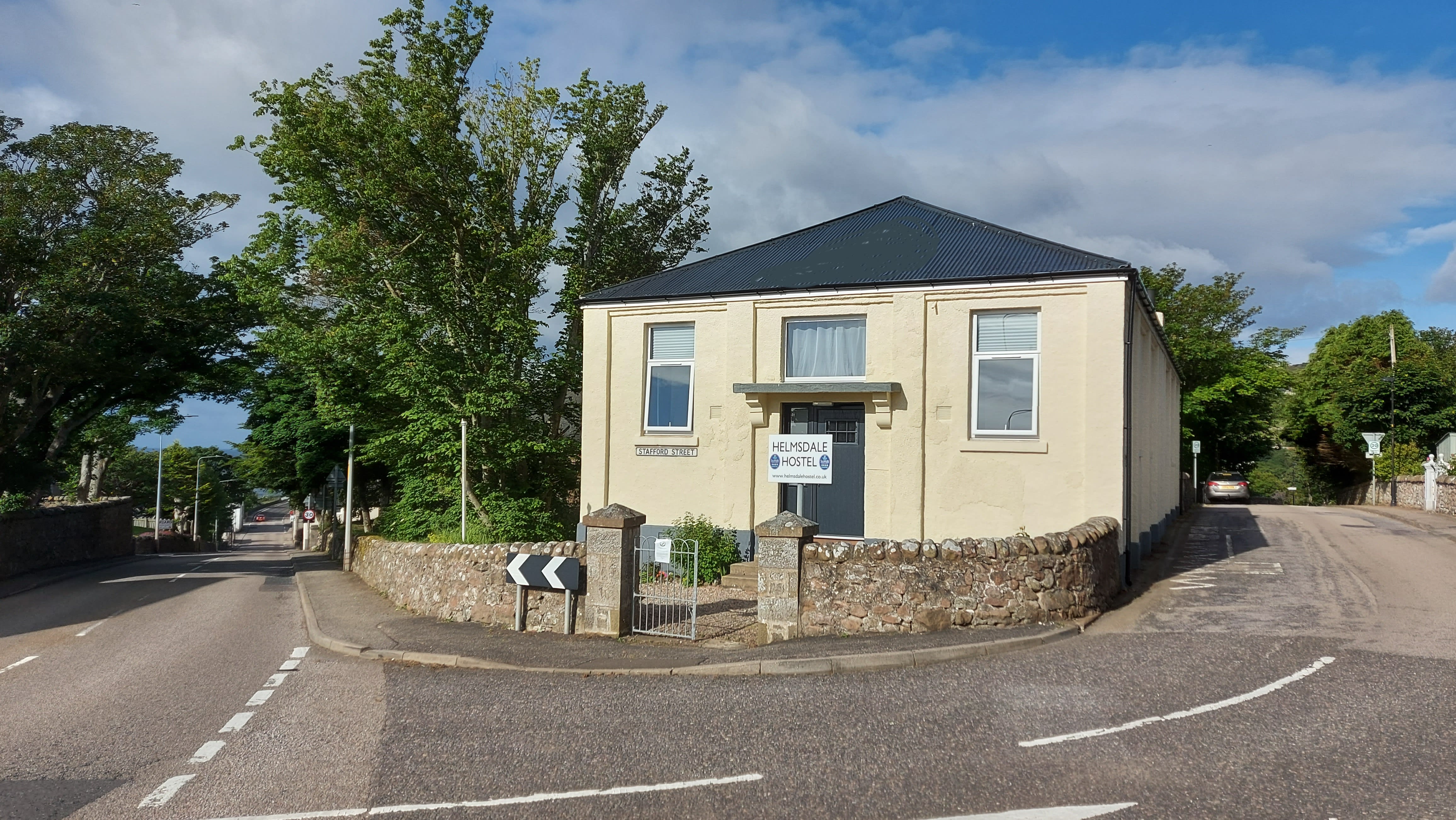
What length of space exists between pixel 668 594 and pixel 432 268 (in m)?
12.2

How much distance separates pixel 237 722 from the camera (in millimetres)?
8211

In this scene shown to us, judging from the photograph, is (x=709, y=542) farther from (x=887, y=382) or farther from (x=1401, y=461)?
(x=1401, y=461)

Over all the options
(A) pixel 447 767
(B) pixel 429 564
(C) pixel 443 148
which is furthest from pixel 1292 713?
(C) pixel 443 148

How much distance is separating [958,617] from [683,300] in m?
8.22

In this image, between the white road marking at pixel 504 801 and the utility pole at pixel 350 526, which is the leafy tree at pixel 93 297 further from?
the white road marking at pixel 504 801

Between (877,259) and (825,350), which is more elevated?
(877,259)

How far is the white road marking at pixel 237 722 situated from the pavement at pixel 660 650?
2.44 meters

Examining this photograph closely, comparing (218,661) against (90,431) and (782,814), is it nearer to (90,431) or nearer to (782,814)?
(782,814)

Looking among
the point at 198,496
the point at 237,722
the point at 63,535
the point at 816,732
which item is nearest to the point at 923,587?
the point at 816,732

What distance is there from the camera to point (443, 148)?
2180 cm

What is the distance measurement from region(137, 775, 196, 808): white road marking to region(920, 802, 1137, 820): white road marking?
16.6 ft

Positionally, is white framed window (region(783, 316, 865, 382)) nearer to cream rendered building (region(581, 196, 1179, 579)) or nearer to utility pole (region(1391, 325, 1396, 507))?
cream rendered building (region(581, 196, 1179, 579))

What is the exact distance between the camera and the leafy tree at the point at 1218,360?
1687 inches

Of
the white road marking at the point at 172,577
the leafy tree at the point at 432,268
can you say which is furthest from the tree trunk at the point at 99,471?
the leafy tree at the point at 432,268
